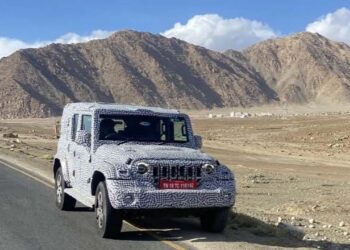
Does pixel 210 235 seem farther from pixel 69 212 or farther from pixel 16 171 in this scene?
pixel 16 171

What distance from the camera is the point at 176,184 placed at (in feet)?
32.0

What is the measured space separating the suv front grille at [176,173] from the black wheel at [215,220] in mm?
679

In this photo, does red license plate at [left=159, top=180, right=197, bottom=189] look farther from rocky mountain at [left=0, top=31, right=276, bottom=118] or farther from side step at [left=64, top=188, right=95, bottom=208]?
rocky mountain at [left=0, top=31, right=276, bottom=118]

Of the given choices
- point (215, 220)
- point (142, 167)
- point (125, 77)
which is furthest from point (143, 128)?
point (125, 77)

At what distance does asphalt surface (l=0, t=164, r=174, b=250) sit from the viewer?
969 cm

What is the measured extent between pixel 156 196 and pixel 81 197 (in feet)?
7.69

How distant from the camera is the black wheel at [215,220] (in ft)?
33.9

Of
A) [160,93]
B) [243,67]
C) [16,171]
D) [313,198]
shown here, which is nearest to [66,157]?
[313,198]

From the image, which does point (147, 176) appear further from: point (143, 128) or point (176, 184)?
point (143, 128)

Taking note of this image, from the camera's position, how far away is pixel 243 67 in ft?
650

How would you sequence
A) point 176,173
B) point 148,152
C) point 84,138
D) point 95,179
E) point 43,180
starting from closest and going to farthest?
point 176,173 < point 148,152 < point 95,179 < point 84,138 < point 43,180

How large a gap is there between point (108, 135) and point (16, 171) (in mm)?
12070

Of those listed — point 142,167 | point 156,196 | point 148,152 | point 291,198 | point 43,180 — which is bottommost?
point 291,198

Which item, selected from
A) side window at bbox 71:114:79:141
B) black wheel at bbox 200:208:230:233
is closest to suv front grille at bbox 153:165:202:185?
black wheel at bbox 200:208:230:233
